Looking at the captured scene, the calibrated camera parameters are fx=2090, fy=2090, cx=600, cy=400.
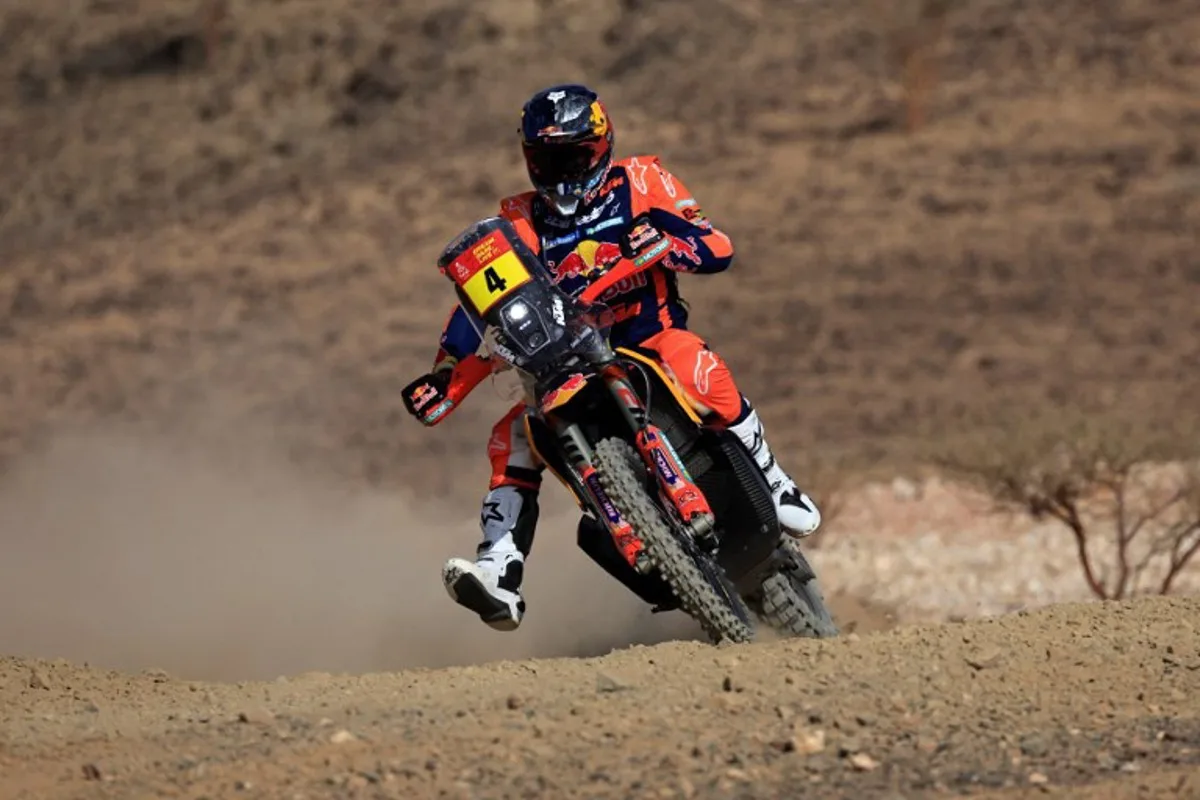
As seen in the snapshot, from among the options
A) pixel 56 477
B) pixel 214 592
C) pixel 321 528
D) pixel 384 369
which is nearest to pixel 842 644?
pixel 214 592

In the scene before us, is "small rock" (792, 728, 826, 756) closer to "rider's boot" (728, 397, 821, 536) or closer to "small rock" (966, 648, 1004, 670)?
"small rock" (966, 648, 1004, 670)

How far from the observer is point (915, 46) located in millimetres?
35062

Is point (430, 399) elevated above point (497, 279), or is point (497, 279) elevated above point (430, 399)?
point (497, 279)

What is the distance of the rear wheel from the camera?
8.43 m

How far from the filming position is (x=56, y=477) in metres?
14.1

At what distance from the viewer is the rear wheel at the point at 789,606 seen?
8.43 m

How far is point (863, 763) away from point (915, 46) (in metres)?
30.8

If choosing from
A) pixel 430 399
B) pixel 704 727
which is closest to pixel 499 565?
pixel 430 399

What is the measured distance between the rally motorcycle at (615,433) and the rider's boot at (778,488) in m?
0.11

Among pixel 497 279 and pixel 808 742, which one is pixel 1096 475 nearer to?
pixel 497 279

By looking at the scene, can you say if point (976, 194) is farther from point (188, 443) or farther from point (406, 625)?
point (406, 625)

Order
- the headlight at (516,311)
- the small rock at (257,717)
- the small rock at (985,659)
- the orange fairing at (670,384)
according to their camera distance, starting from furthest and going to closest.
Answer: the orange fairing at (670,384), the headlight at (516,311), the small rock at (985,659), the small rock at (257,717)

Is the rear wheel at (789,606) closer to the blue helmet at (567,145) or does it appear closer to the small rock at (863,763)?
the blue helmet at (567,145)

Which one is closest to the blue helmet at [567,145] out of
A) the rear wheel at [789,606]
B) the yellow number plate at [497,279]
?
the yellow number plate at [497,279]
